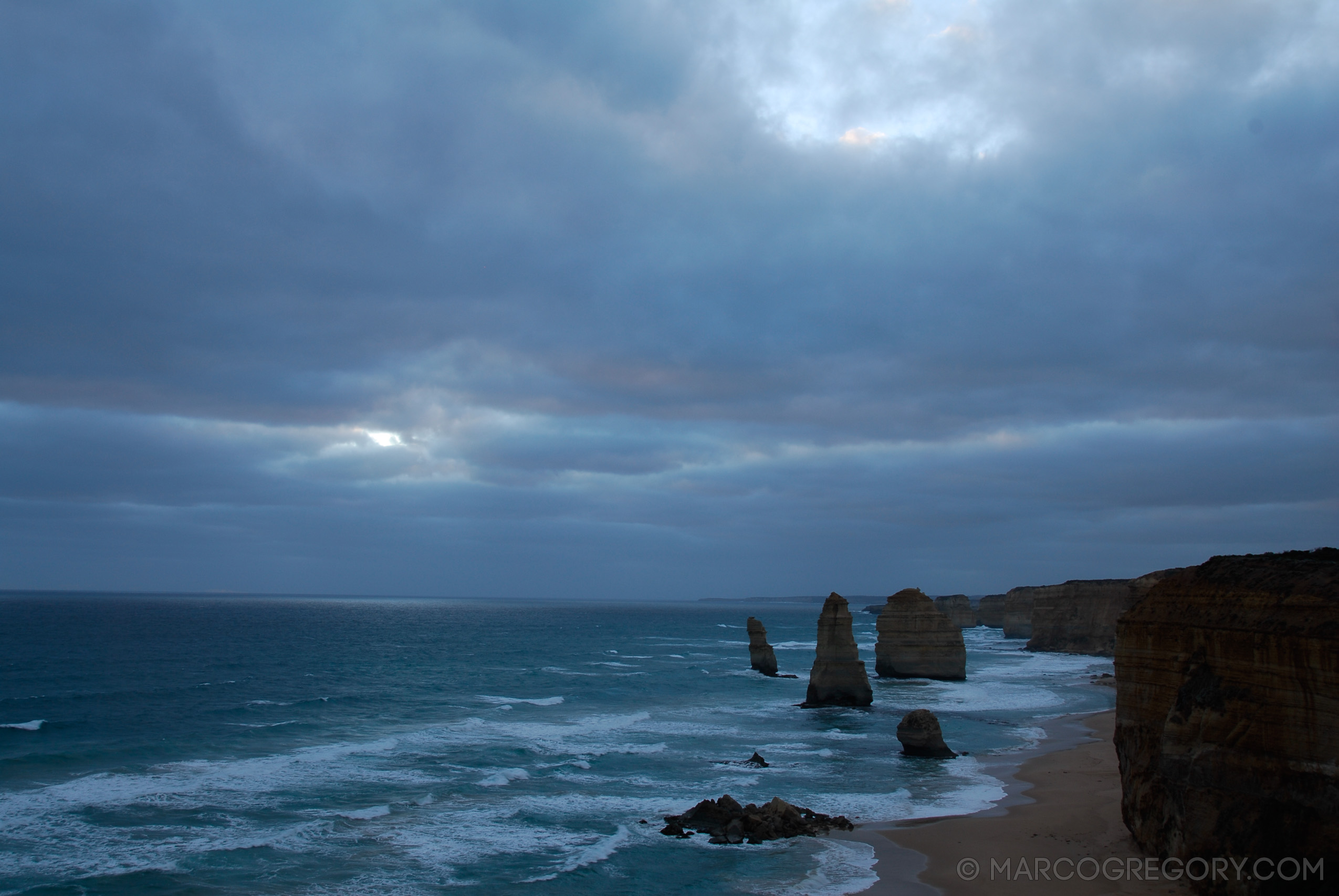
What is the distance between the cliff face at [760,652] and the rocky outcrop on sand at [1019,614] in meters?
69.8

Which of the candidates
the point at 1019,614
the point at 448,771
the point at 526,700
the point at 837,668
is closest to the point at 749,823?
the point at 448,771

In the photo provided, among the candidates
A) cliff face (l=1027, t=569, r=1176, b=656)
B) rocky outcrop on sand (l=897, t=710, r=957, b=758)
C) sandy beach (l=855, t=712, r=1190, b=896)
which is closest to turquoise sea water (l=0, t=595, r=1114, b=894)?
rocky outcrop on sand (l=897, t=710, r=957, b=758)

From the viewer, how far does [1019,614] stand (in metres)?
129

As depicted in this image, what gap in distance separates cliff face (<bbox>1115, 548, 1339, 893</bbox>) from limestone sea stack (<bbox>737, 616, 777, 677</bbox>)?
54367 mm

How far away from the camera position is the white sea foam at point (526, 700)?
54281 millimetres

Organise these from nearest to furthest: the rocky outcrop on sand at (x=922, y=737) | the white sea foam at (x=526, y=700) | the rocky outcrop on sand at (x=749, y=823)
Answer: the rocky outcrop on sand at (x=749, y=823) < the rocky outcrop on sand at (x=922, y=737) < the white sea foam at (x=526, y=700)

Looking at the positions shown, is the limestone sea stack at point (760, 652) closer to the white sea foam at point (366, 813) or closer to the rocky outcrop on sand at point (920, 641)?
the rocky outcrop on sand at point (920, 641)

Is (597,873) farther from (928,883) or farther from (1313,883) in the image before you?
(1313,883)

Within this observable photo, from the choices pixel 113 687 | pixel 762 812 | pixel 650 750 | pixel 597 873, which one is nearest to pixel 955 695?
pixel 650 750

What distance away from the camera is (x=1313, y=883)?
14.4m

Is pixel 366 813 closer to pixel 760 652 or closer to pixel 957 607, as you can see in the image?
pixel 760 652

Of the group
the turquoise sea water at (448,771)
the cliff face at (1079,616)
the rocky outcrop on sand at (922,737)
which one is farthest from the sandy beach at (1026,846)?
the cliff face at (1079,616)

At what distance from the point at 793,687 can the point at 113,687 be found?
4942 centimetres

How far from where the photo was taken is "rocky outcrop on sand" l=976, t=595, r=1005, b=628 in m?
167
